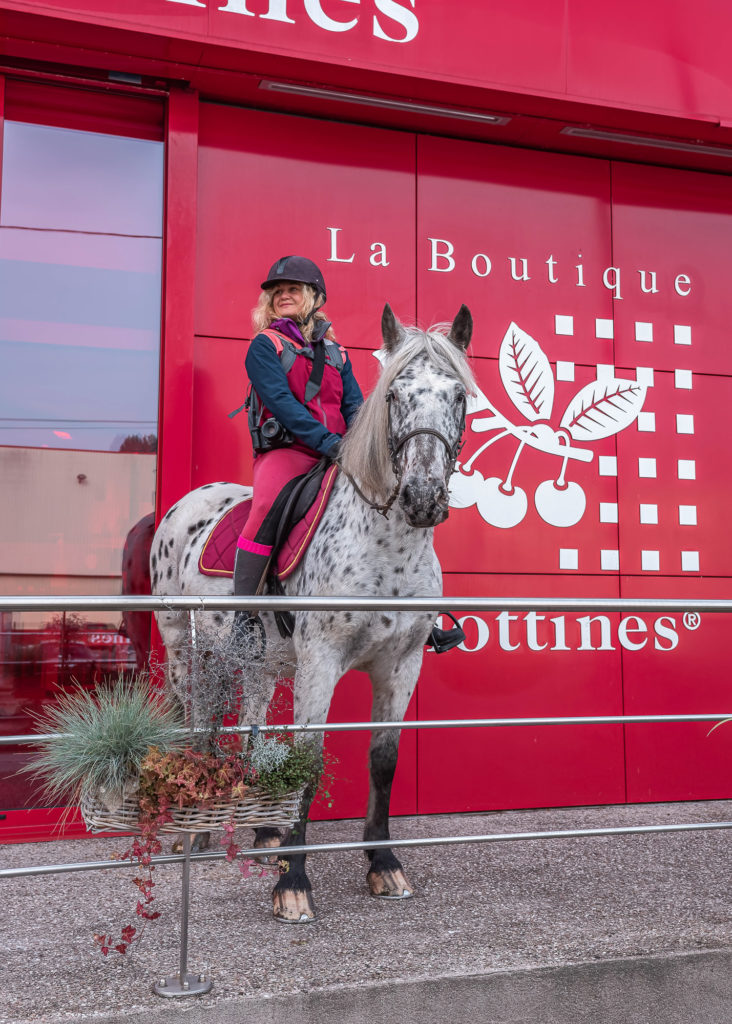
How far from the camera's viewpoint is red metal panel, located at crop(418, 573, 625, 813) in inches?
212

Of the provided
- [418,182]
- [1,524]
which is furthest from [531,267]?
[1,524]

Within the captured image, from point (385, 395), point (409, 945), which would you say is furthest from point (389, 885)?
point (385, 395)

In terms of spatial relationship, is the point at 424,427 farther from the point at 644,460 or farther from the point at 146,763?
the point at 644,460

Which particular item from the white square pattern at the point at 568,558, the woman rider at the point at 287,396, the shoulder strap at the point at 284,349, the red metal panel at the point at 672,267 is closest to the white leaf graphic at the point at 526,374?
the red metal panel at the point at 672,267

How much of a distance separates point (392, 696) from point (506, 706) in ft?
6.32

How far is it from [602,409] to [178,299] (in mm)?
2847

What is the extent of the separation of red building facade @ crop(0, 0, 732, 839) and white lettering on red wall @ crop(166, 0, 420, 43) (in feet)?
0.05

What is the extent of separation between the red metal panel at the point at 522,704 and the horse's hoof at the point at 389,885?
5.61 ft

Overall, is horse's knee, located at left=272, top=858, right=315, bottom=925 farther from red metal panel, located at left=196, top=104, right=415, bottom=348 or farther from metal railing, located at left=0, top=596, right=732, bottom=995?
red metal panel, located at left=196, top=104, right=415, bottom=348

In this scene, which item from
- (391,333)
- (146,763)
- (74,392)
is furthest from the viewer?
(74,392)

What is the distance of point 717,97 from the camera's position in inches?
225

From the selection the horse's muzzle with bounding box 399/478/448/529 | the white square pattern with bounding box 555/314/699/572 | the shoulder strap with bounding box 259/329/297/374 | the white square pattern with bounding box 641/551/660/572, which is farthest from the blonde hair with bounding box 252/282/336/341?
the white square pattern with bounding box 641/551/660/572

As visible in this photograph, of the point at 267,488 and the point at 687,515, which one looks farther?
the point at 687,515

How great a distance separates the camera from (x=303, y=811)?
11.0ft
